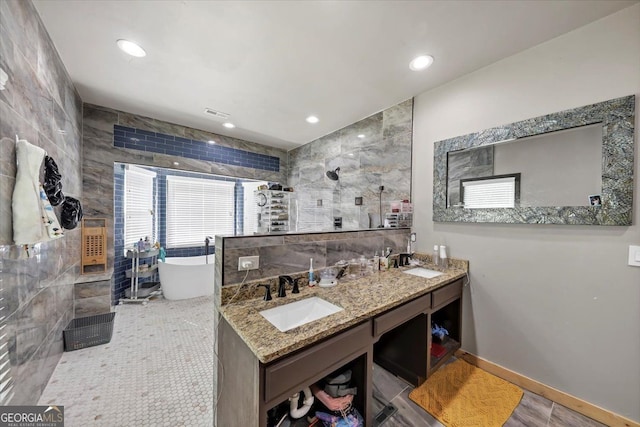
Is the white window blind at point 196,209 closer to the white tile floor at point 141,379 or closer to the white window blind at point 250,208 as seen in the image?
the white window blind at point 250,208

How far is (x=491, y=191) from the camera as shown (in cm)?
201

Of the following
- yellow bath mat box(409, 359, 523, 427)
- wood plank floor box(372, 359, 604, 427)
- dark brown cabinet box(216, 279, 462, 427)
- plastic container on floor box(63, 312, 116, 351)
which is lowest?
wood plank floor box(372, 359, 604, 427)

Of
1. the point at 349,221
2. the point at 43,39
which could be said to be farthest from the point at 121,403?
the point at 349,221

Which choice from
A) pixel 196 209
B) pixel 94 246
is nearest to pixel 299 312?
pixel 94 246

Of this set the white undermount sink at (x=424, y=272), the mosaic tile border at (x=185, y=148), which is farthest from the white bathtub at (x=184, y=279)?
the white undermount sink at (x=424, y=272)

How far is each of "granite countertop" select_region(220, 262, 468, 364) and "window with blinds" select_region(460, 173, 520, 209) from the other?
2.20ft

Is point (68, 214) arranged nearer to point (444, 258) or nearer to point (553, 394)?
point (444, 258)

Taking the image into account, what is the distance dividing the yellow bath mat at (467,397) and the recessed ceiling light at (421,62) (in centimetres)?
268

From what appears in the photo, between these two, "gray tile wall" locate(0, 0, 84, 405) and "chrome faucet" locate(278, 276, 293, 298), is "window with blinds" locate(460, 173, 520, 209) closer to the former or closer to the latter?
"chrome faucet" locate(278, 276, 293, 298)

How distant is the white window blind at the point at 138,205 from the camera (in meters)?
3.65

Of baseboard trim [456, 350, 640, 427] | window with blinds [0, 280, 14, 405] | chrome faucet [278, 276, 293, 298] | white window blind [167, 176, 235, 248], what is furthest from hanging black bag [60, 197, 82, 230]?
baseboard trim [456, 350, 640, 427]

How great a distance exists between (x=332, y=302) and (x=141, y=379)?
70.2 inches

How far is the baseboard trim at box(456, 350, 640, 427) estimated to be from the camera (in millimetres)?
1453

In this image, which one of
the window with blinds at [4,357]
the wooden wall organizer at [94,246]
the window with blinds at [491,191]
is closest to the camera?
the window with blinds at [4,357]
